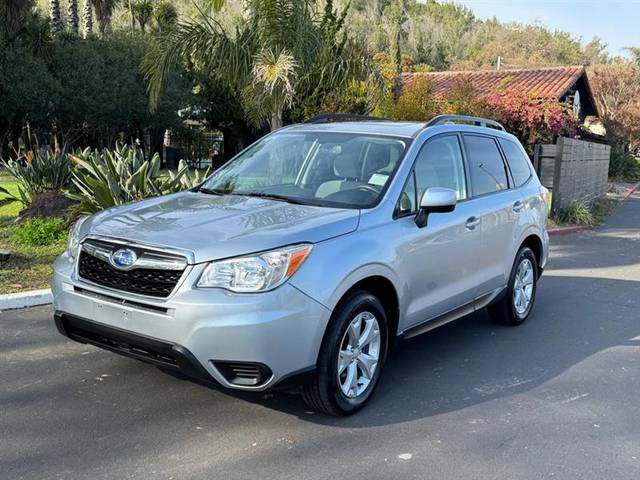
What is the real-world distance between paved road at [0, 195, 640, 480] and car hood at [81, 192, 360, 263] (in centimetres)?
112

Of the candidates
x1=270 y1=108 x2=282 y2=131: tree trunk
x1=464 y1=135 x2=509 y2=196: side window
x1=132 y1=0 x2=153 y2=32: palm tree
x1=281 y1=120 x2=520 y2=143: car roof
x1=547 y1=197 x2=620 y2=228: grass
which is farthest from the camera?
x1=132 y1=0 x2=153 y2=32: palm tree

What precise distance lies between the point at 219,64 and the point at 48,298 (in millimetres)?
6598

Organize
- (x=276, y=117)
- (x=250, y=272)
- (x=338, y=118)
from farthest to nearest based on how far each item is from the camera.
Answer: (x=276, y=117)
(x=338, y=118)
(x=250, y=272)

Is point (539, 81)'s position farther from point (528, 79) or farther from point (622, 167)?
point (622, 167)

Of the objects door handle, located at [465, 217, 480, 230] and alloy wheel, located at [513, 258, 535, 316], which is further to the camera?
alloy wheel, located at [513, 258, 535, 316]

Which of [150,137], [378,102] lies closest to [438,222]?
[378,102]

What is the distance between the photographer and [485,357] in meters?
5.67

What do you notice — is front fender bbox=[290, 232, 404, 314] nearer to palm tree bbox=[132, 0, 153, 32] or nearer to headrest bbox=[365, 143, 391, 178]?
headrest bbox=[365, 143, 391, 178]

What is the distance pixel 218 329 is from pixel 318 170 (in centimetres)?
186

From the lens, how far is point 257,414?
14.2 ft

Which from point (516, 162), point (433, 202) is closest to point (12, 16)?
point (516, 162)

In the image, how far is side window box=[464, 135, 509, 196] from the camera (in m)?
5.74

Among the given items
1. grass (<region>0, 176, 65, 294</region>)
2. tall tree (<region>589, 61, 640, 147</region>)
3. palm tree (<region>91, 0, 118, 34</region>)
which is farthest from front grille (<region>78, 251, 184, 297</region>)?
tall tree (<region>589, 61, 640, 147</region>)

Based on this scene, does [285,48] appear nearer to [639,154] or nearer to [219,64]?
[219,64]
